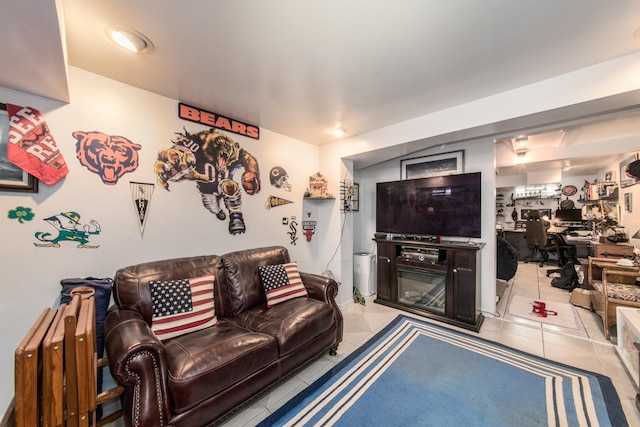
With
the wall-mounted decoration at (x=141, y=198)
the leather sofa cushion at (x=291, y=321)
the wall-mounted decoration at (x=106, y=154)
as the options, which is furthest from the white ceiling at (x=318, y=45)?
the leather sofa cushion at (x=291, y=321)

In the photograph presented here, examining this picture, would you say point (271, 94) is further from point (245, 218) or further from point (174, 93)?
point (245, 218)

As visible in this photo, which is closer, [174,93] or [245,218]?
[174,93]

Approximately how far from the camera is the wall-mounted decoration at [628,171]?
10.8 ft

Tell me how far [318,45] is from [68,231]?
7.09ft

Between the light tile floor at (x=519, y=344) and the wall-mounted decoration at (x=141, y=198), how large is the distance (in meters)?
1.68

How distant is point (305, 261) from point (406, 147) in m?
2.00

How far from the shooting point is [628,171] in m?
3.41

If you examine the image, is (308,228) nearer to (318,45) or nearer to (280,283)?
(280,283)

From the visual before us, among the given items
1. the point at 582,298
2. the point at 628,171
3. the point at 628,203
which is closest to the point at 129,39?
the point at 582,298

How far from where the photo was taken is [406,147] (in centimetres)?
293

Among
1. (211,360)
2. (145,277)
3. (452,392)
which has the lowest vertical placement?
(452,392)

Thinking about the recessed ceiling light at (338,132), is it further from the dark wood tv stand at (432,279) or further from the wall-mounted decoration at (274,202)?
the dark wood tv stand at (432,279)

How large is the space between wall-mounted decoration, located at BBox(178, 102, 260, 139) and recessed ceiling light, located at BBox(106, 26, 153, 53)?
76cm

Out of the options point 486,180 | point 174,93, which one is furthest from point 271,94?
point 486,180
